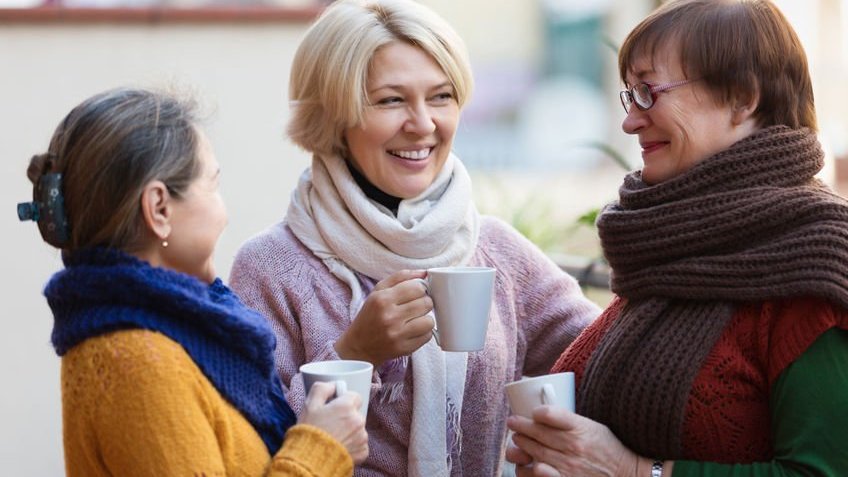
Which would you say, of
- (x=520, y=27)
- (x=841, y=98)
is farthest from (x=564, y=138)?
(x=841, y=98)

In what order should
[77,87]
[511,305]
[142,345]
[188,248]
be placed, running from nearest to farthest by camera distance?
[142,345] < [188,248] < [511,305] < [77,87]

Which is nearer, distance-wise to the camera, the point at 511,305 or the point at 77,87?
the point at 511,305

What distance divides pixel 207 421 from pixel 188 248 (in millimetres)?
265

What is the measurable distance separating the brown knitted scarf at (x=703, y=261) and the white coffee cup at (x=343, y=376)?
0.39 meters

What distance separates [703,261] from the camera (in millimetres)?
1656

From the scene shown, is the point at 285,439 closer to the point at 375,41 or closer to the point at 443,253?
the point at 443,253

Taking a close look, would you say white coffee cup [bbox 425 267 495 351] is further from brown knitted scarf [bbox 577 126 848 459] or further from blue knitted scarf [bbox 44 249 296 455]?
blue knitted scarf [bbox 44 249 296 455]

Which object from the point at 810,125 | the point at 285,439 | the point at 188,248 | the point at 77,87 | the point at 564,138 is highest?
the point at 564,138

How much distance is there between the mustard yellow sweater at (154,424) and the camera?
4.82ft

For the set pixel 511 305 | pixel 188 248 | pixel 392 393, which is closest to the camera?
pixel 188 248

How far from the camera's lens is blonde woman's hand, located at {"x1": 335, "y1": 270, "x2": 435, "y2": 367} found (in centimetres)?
192

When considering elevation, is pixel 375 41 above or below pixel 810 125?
above

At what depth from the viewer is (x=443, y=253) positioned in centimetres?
224

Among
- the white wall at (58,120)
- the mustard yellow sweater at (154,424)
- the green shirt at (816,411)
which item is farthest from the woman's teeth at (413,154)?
the white wall at (58,120)
